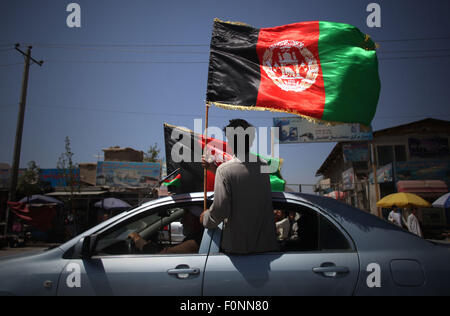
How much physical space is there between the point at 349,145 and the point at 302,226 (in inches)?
797

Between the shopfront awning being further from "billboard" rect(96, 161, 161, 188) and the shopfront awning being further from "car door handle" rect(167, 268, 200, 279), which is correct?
"car door handle" rect(167, 268, 200, 279)

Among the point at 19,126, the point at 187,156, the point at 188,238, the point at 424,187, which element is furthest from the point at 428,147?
the point at 19,126

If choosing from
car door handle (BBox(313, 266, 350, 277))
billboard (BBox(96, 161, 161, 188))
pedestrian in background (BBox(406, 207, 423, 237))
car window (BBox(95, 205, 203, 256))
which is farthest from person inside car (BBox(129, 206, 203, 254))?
billboard (BBox(96, 161, 161, 188))

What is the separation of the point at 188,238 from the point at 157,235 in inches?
25.6

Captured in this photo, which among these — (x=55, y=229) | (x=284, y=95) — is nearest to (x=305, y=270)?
(x=284, y=95)

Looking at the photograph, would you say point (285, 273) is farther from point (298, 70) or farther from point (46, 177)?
point (46, 177)

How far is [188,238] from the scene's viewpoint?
2.65 metres

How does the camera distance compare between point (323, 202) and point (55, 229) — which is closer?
point (323, 202)

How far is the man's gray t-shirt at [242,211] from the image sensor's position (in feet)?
6.89

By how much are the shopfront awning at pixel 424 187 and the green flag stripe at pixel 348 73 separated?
54.2 feet

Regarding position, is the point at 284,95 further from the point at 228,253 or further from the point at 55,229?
the point at 55,229

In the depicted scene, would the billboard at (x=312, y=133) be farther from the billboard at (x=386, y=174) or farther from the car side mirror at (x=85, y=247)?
the car side mirror at (x=85, y=247)

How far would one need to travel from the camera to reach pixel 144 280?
79.2 inches
